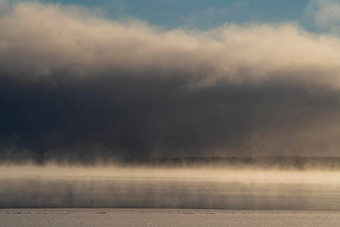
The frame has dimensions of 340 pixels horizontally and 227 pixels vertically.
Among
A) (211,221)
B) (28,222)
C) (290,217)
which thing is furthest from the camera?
(290,217)

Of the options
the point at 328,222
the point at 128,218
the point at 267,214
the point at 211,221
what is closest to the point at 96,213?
the point at 128,218

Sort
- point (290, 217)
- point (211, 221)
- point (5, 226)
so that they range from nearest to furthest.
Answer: point (5, 226), point (211, 221), point (290, 217)

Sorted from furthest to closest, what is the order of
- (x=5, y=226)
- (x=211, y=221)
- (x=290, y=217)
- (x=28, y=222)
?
(x=290, y=217), (x=211, y=221), (x=28, y=222), (x=5, y=226)

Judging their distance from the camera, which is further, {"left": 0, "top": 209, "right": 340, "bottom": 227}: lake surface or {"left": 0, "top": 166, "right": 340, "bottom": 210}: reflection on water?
{"left": 0, "top": 166, "right": 340, "bottom": 210}: reflection on water

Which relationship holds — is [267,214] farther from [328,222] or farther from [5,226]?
[5,226]

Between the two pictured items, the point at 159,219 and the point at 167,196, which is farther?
the point at 167,196

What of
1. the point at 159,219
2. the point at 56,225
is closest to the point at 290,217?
the point at 159,219

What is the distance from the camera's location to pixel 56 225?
1484 centimetres

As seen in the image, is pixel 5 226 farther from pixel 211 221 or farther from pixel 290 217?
pixel 290 217

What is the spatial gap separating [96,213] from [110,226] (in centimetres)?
383

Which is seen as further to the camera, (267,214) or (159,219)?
(267,214)

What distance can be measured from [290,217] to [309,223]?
1.94 metres

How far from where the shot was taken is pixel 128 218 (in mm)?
17047

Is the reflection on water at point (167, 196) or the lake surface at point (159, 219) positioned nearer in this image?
the lake surface at point (159, 219)
